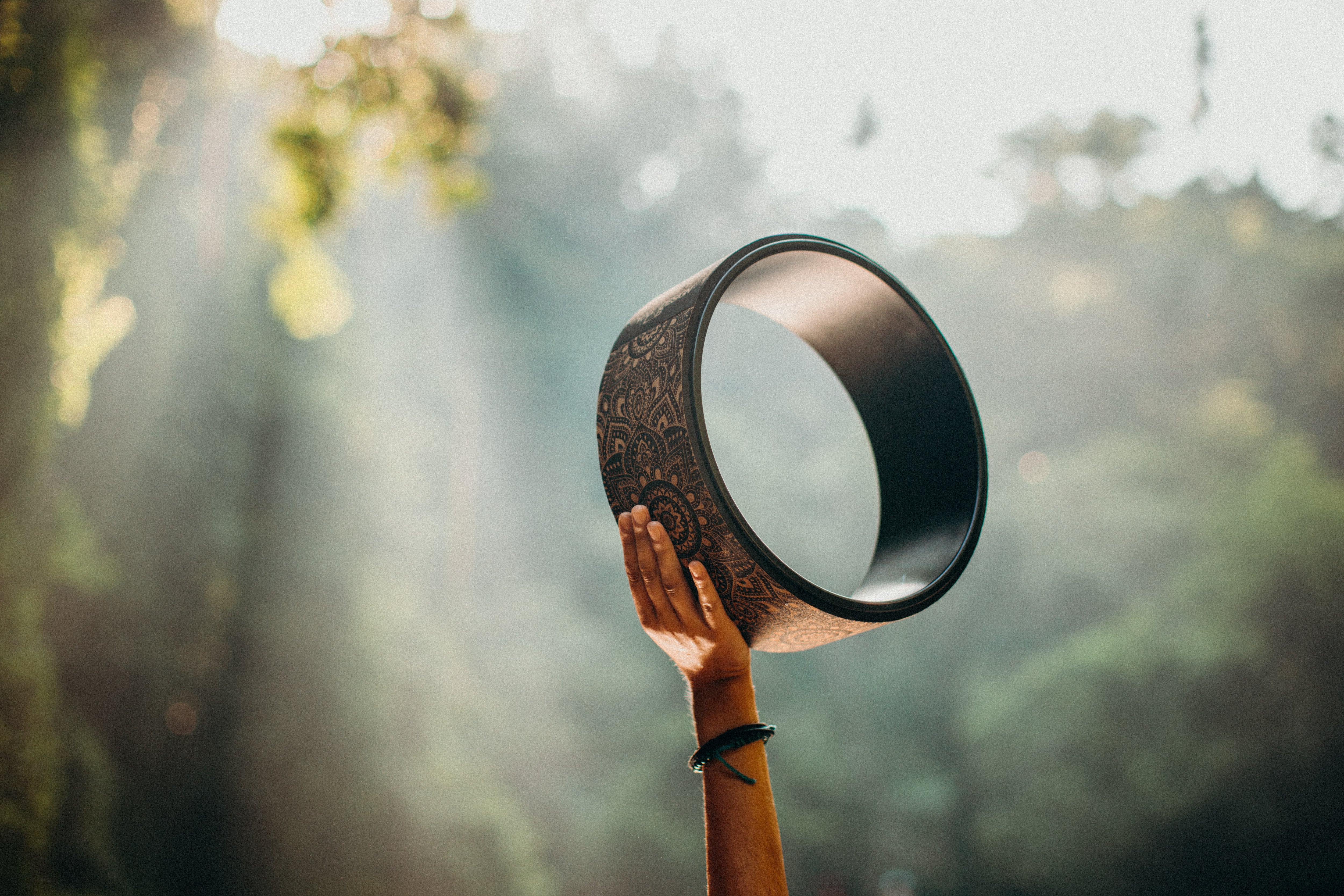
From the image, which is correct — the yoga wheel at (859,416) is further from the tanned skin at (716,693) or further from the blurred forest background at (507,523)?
the blurred forest background at (507,523)

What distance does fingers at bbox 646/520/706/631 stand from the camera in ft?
2.58

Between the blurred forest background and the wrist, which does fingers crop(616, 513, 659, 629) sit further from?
the blurred forest background

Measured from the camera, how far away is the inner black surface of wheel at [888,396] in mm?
851

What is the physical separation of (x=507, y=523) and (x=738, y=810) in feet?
35.4

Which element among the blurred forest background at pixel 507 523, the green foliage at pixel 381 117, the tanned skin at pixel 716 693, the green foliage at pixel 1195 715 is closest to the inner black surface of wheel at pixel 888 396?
the tanned skin at pixel 716 693

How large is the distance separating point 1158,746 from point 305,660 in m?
9.57

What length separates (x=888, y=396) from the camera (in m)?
1.17

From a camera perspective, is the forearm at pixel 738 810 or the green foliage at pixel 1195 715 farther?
the green foliage at pixel 1195 715

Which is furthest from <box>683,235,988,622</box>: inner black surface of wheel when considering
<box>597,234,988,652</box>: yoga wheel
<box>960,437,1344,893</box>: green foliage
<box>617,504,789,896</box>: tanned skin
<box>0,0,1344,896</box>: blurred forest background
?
<box>960,437,1344,893</box>: green foliage

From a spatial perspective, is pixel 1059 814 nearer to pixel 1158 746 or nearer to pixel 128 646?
pixel 1158 746

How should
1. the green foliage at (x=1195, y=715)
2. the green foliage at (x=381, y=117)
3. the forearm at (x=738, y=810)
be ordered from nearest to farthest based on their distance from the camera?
the forearm at (x=738, y=810) < the green foliage at (x=381, y=117) < the green foliage at (x=1195, y=715)

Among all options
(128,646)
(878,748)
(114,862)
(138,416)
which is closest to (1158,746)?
(878,748)

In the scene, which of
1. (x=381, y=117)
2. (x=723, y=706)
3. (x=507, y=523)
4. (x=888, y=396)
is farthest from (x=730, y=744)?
(x=507, y=523)

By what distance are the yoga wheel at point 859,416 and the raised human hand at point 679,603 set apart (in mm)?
18
